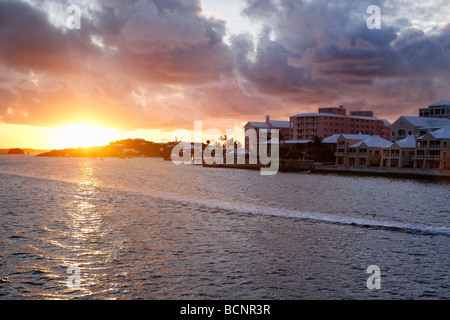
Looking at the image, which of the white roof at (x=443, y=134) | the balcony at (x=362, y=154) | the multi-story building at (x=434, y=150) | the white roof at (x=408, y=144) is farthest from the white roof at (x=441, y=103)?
the white roof at (x=443, y=134)

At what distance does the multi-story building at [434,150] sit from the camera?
120 m

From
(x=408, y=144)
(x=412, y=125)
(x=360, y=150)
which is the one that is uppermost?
(x=412, y=125)

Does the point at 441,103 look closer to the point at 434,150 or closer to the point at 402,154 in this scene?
the point at 402,154

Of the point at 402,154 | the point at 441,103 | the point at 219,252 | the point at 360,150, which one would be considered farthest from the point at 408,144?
the point at 219,252

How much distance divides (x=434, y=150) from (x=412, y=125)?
33.2 meters

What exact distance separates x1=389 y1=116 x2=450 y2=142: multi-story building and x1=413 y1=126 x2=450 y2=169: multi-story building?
79.2 feet

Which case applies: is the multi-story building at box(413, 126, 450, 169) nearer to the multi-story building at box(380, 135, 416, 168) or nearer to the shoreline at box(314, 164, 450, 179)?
the multi-story building at box(380, 135, 416, 168)

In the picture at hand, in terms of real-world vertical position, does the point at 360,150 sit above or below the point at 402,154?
above

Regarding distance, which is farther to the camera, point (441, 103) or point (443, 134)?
point (441, 103)


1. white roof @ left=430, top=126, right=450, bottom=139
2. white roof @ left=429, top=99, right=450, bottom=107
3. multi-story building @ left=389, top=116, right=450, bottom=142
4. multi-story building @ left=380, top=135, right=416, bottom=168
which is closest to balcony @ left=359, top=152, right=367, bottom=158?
multi-story building @ left=380, top=135, right=416, bottom=168

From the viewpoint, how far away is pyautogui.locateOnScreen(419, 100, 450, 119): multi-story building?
17262 cm

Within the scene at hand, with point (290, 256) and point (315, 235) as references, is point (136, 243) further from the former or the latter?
point (315, 235)

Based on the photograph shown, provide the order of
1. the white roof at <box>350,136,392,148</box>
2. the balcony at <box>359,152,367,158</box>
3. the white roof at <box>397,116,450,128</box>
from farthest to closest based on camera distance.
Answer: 1. the white roof at <box>397,116,450,128</box>
2. the balcony at <box>359,152,367,158</box>
3. the white roof at <box>350,136,392,148</box>

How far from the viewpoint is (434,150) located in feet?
406
